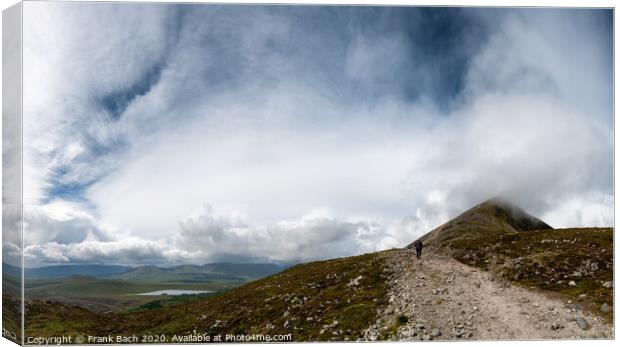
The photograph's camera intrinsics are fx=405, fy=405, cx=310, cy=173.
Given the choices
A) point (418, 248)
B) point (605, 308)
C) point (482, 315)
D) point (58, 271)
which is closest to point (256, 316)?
point (58, 271)

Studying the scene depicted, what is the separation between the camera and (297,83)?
25.5 metres

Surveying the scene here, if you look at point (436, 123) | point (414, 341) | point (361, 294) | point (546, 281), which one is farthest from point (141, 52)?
point (546, 281)

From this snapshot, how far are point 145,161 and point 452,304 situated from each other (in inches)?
811

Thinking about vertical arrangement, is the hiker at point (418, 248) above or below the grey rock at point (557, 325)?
above

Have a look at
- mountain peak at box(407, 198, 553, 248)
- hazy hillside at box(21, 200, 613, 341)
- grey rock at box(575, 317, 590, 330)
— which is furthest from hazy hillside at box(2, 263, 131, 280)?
mountain peak at box(407, 198, 553, 248)

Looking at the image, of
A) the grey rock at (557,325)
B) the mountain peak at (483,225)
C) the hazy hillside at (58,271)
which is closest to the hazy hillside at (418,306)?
the grey rock at (557,325)

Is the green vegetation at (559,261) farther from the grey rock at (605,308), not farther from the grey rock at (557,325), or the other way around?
the grey rock at (557,325)

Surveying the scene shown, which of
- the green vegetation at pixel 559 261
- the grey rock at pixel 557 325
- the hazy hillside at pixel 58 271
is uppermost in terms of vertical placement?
the hazy hillside at pixel 58 271

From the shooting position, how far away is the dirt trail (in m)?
22.5

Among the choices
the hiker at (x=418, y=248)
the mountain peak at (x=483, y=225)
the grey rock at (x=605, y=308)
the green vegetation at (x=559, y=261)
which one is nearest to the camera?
the grey rock at (x=605, y=308)

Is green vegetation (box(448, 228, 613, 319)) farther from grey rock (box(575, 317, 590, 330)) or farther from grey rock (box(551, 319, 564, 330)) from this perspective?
grey rock (box(551, 319, 564, 330))

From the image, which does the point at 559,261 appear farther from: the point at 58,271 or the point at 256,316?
the point at 58,271

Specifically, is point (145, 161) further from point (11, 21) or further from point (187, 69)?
point (11, 21)

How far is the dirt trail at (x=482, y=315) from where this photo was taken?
22531 millimetres
